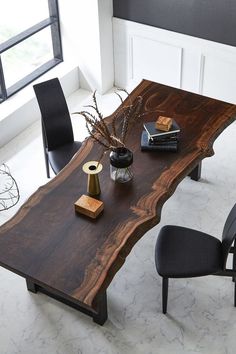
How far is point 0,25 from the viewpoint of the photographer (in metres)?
5.03

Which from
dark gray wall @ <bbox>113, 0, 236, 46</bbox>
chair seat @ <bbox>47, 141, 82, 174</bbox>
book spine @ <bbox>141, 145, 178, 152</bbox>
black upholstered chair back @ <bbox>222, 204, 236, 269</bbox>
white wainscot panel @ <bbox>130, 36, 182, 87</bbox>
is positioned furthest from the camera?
white wainscot panel @ <bbox>130, 36, 182, 87</bbox>

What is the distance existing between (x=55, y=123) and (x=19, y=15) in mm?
1450

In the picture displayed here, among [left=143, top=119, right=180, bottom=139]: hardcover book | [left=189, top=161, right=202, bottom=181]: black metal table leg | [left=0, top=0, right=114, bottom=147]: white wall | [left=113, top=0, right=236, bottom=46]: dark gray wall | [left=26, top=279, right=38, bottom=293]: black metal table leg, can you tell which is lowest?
[left=26, top=279, right=38, bottom=293]: black metal table leg

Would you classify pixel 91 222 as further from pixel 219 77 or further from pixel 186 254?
pixel 219 77

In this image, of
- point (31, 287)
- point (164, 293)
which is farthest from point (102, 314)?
point (31, 287)

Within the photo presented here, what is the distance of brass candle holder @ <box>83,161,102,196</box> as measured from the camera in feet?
10.9

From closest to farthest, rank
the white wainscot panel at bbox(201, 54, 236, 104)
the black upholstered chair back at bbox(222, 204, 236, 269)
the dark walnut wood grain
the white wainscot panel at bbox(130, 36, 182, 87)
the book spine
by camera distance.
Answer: the dark walnut wood grain → the black upholstered chair back at bbox(222, 204, 236, 269) → the book spine → the white wainscot panel at bbox(201, 54, 236, 104) → the white wainscot panel at bbox(130, 36, 182, 87)

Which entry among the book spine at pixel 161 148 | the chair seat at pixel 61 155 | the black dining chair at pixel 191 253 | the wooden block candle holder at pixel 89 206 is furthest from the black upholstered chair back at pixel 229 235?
the chair seat at pixel 61 155

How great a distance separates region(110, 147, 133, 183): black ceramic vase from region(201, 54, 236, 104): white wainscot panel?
1924 millimetres

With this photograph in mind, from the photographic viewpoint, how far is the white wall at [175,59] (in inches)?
196

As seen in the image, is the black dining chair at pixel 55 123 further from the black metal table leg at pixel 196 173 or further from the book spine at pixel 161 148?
the black metal table leg at pixel 196 173

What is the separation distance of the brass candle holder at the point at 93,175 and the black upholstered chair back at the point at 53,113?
0.98 m

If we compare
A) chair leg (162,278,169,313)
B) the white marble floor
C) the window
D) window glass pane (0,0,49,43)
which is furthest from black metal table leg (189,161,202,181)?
window glass pane (0,0,49,43)

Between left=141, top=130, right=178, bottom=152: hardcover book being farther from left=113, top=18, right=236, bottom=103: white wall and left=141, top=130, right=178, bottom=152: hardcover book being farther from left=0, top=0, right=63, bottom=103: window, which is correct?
left=0, top=0, right=63, bottom=103: window
